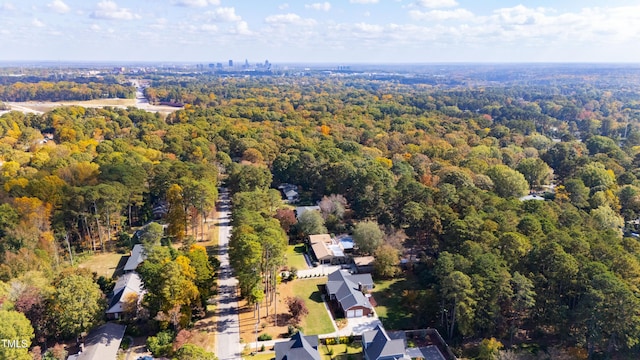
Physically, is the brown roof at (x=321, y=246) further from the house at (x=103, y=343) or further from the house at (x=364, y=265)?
the house at (x=103, y=343)

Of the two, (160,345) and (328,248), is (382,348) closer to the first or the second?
(160,345)

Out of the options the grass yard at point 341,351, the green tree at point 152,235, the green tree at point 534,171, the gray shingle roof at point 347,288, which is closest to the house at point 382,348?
the grass yard at point 341,351

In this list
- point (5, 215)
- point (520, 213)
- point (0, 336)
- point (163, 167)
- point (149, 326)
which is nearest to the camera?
point (0, 336)

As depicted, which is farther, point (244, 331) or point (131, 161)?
point (131, 161)

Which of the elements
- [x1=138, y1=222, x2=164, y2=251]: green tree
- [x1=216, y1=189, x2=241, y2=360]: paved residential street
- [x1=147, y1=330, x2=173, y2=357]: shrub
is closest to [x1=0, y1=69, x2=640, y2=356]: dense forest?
[x1=147, y1=330, x2=173, y2=357]: shrub

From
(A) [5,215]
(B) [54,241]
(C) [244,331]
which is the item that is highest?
(A) [5,215]

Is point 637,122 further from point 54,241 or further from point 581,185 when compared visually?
point 54,241

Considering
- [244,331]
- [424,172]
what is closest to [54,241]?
[244,331]
